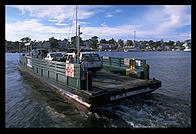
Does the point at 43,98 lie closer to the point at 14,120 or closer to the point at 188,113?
the point at 14,120

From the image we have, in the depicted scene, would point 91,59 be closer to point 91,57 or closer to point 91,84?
point 91,57

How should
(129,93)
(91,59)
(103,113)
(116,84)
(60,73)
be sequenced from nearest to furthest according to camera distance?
(103,113)
(129,93)
(116,84)
(60,73)
(91,59)

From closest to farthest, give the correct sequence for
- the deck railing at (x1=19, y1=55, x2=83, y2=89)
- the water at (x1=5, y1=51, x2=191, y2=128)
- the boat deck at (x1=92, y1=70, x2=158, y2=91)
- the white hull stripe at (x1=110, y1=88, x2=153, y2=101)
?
the water at (x1=5, y1=51, x2=191, y2=128) < the white hull stripe at (x1=110, y1=88, x2=153, y2=101) < the deck railing at (x1=19, y1=55, x2=83, y2=89) < the boat deck at (x1=92, y1=70, x2=158, y2=91)

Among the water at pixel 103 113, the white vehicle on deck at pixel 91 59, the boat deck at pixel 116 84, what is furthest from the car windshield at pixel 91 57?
the water at pixel 103 113

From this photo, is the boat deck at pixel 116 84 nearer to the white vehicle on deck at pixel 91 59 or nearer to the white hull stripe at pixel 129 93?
the white hull stripe at pixel 129 93

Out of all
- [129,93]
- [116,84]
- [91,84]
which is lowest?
[129,93]

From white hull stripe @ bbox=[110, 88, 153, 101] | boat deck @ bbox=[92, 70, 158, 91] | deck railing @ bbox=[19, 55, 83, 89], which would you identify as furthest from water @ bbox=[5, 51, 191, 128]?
deck railing @ bbox=[19, 55, 83, 89]

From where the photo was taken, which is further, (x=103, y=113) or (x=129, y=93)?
(x=129, y=93)

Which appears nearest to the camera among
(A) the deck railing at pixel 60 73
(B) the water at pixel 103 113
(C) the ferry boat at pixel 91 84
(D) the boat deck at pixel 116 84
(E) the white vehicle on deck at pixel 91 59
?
(B) the water at pixel 103 113

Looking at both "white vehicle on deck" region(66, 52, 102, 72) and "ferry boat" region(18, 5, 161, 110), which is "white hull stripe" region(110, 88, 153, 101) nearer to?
"ferry boat" region(18, 5, 161, 110)

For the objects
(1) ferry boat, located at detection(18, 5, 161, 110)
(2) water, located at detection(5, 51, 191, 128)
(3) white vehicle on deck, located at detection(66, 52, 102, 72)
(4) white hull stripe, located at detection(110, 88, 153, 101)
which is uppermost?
(3) white vehicle on deck, located at detection(66, 52, 102, 72)

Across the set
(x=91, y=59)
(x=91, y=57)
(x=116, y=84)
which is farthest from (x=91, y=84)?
(x=91, y=57)

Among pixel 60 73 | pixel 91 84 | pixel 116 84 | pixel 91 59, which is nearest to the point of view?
pixel 91 84
